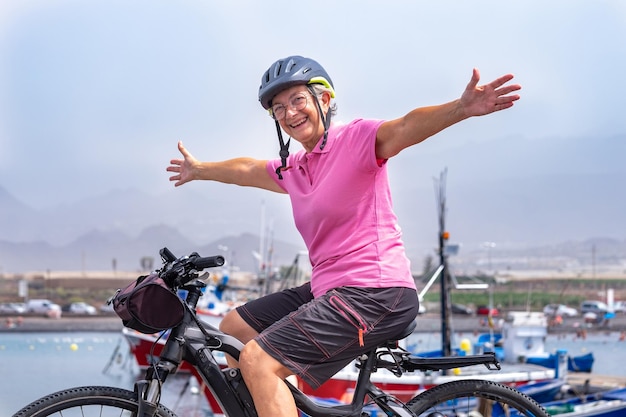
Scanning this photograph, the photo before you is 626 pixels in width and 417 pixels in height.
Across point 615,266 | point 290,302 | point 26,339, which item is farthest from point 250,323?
point 615,266

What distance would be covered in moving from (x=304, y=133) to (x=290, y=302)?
624mm

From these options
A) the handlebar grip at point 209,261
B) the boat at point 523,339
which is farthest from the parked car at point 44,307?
the handlebar grip at point 209,261

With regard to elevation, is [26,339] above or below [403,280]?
below

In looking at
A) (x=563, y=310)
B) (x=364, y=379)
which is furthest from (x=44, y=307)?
(x=364, y=379)

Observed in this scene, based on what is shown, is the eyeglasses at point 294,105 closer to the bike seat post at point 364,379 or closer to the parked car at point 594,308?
the bike seat post at point 364,379

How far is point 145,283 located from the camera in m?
2.77

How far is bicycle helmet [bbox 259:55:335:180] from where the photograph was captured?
10.0ft

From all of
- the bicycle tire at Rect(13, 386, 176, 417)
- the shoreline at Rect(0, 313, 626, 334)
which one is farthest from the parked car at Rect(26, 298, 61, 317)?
the bicycle tire at Rect(13, 386, 176, 417)

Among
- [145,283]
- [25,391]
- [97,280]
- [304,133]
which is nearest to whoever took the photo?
[145,283]

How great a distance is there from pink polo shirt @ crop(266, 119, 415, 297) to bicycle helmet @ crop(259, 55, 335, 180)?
0.14m

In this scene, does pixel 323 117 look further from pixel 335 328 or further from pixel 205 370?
pixel 205 370

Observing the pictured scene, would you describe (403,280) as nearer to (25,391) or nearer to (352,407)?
(352,407)

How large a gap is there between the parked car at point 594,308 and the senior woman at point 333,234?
8795 cm

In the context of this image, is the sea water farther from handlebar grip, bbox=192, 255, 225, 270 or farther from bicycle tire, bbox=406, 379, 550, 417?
handlebar grip, bbox=192, 255, 225, 270
